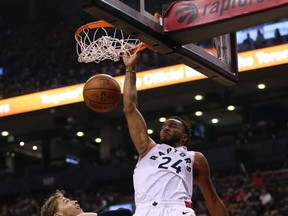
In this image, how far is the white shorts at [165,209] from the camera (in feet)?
13.9

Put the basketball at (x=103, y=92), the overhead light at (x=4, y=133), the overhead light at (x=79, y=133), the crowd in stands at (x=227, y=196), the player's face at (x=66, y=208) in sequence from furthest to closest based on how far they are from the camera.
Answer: the overhead light at (x=79, y=133) → the overhead light at (x=4, y=133) → the crowd in stands at (x=227, y=196) → the basketball at (x=103, y=92) → the player's face at (x=66, y=208)

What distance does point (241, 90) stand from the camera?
18141mm

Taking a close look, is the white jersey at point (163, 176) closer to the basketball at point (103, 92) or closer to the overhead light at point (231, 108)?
the basketball at point (103, 92)

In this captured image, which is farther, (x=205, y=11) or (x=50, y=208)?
(x=205, y=11)

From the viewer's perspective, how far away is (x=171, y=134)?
15.1 ft

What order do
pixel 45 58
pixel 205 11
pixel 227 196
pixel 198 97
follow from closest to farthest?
pixel 205 11 → pixel 227 196 → pixel 198 97 → pixel 45 58

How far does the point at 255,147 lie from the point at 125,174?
153 inches

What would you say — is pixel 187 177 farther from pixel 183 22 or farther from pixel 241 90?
pixel 241 90

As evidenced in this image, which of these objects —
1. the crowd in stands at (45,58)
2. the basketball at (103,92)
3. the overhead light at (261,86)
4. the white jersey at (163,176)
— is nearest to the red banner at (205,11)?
the basketball at (103,92)

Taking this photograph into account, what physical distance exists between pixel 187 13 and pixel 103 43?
2.80 feet

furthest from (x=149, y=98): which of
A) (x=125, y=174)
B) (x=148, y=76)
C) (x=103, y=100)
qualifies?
(x=103, y=100)

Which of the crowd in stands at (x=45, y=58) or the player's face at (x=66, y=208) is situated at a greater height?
the crowd in stands at (x=45, y=58)

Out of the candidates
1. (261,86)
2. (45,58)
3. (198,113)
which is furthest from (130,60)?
(45,58)

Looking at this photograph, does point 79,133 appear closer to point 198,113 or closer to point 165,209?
point 198,113
